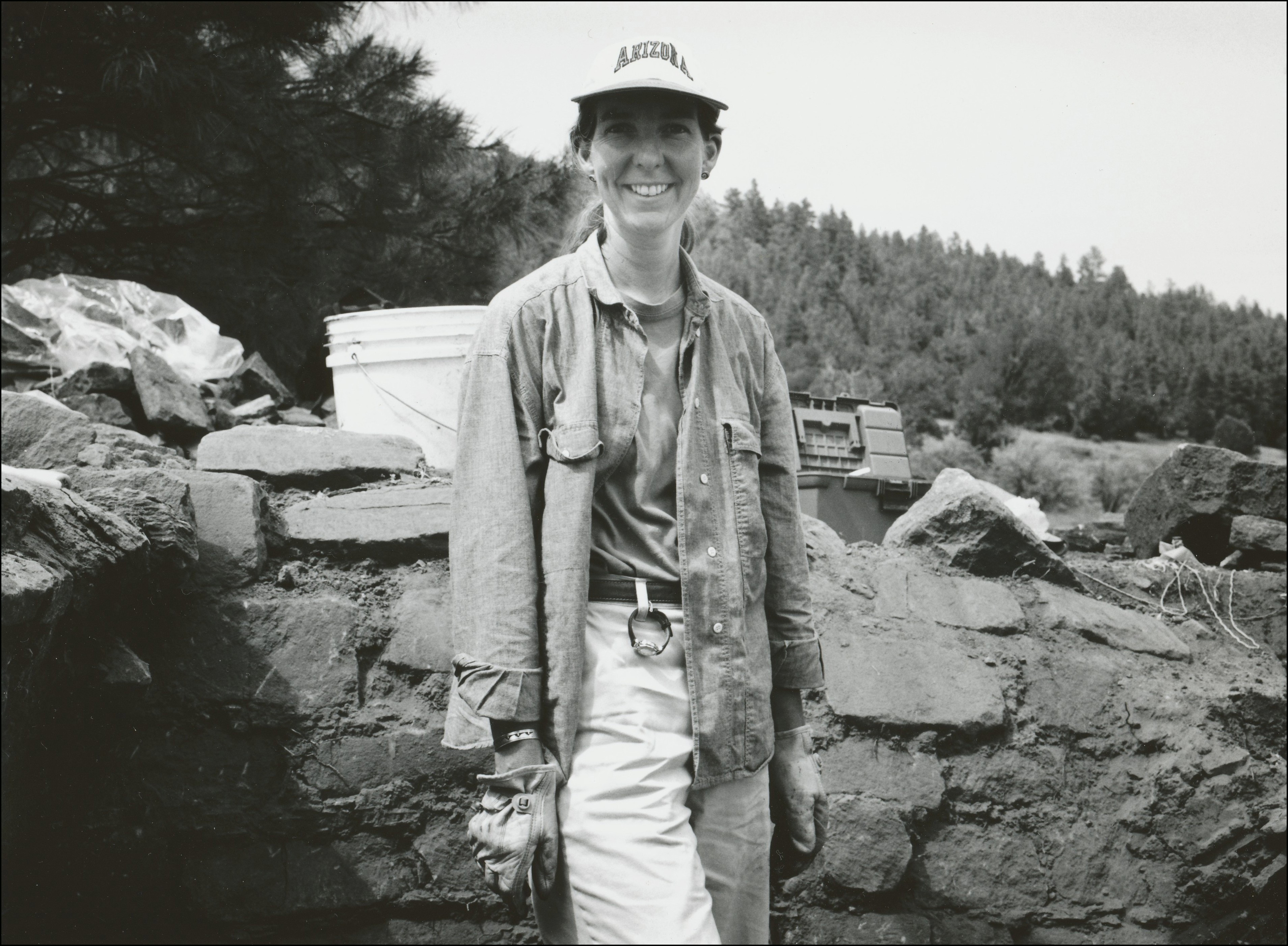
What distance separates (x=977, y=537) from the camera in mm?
3980

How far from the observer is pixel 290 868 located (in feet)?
9.73

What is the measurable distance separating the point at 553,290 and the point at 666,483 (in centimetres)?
39

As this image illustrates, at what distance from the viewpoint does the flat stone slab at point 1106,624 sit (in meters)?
3.86

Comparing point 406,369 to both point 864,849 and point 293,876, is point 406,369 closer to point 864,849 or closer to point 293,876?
point 293,876

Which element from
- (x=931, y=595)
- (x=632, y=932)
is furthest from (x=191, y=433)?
(x=632, y=932)

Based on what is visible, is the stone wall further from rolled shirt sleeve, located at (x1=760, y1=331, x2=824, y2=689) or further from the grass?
the grass

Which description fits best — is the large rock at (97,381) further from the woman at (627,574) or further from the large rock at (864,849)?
the large rock at (864,849)

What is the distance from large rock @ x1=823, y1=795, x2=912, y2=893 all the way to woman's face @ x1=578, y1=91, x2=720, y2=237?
201 cm

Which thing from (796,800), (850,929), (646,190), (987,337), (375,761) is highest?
(987,337)

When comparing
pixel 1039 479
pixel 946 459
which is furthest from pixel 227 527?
pixel 946 459

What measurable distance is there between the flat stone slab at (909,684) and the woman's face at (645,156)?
1.92 meters

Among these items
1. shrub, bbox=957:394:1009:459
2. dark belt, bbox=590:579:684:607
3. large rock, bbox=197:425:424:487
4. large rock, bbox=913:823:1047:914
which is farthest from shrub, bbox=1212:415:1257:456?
dark belt, bbox=590:579:684:607

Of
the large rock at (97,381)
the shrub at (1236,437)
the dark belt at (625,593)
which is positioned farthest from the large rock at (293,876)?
the shrub at (1236,437)

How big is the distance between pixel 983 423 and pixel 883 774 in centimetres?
2186
